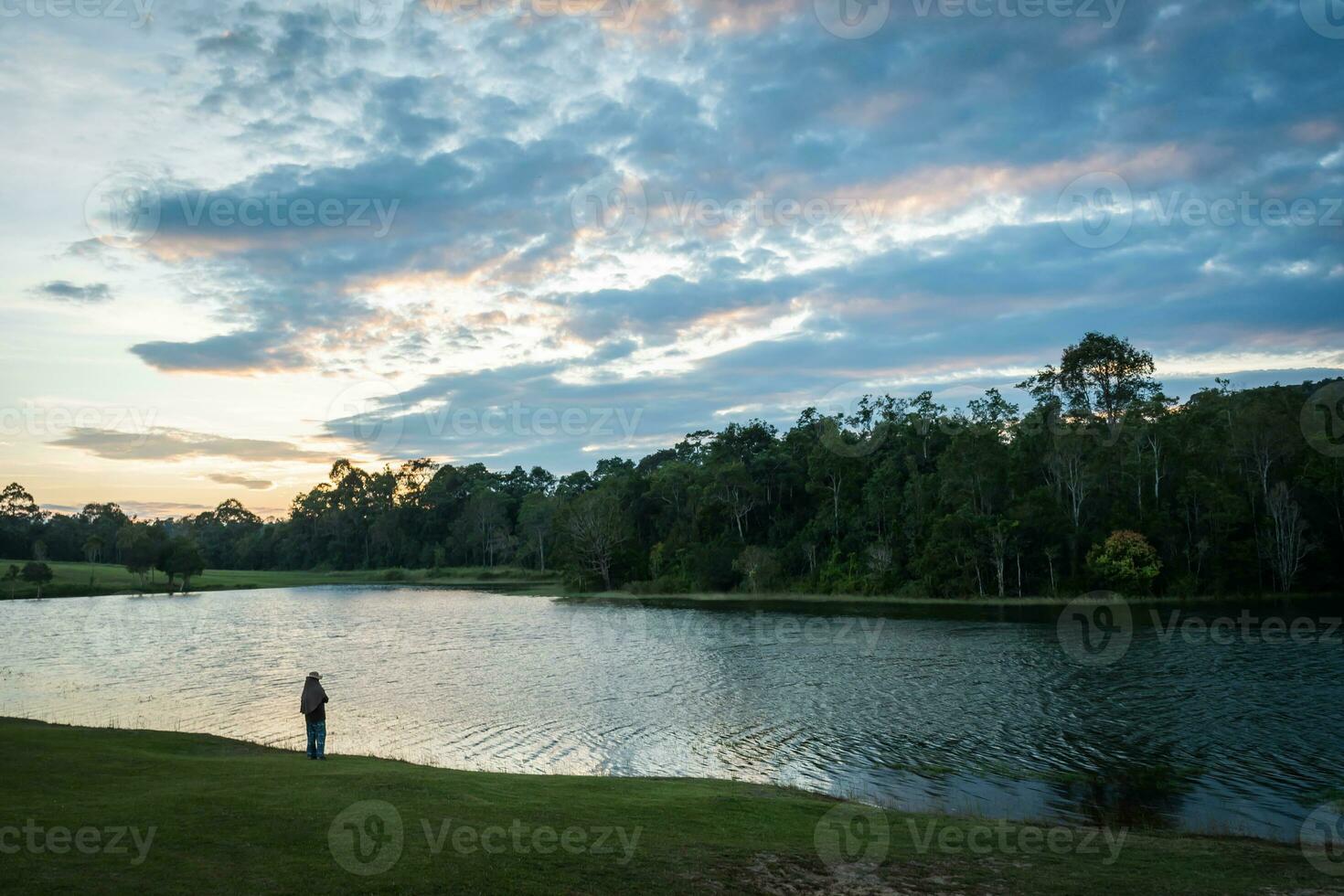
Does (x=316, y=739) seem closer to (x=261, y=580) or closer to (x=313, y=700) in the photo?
(x=313, y=700)

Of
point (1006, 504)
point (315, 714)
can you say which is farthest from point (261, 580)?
point (315, 714)

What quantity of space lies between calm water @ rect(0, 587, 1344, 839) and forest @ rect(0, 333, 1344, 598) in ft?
94.2

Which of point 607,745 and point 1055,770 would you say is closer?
point 1055,770

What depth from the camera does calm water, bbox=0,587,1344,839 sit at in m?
23.4

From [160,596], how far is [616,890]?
142 meters

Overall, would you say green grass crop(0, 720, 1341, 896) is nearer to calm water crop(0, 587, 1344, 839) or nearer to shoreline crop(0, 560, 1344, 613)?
calm water crop(0, 587, 1344, 839)

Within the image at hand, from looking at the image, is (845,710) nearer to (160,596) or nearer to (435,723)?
(435,723)

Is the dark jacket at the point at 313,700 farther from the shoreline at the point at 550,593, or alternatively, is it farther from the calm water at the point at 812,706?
the shoreline at the point at 550,593

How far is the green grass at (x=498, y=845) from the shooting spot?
10781 mm

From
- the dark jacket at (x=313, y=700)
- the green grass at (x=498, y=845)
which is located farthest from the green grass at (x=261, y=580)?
the green grass at (x=498, y=845)

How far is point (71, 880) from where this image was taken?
9812 millimetres

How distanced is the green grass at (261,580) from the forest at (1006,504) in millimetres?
7248

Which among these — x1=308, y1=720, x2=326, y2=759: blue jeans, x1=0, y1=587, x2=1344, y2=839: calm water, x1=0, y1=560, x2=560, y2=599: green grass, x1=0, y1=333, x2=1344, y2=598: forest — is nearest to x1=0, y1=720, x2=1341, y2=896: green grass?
x1=308, y1=720, x2=326, y2=759: blue jeans

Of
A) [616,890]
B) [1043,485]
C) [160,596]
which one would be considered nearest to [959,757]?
[616,890]
